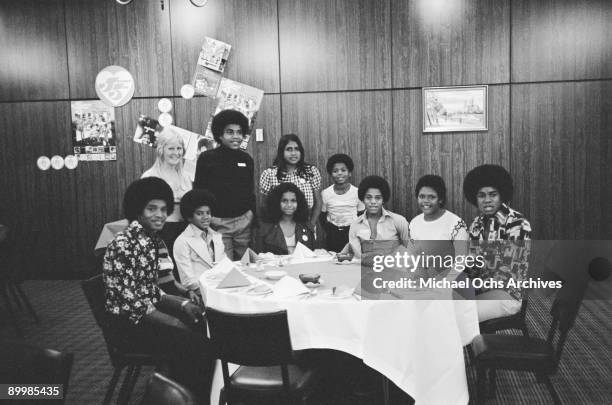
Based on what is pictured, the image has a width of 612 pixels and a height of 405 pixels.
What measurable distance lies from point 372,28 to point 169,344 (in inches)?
160

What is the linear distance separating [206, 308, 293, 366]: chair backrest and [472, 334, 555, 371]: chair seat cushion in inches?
40.8

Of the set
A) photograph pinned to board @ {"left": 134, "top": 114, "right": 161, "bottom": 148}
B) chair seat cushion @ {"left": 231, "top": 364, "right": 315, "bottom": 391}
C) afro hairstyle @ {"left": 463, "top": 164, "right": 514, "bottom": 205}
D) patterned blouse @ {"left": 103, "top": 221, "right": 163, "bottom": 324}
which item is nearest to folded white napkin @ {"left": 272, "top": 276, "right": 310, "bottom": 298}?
chair seat cushion @ {"left": 231, "top": 364, "right": 315, "bottom": 391}

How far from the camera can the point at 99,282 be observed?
2.69 metres

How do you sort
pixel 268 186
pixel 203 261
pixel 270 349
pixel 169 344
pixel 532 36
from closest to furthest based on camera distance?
1. pixel 270 349
2. pixel 169 344
3. pixel 203 261
4. pixel 268 186
5. pixel 532 36

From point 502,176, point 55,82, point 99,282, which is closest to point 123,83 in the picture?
point 55,82

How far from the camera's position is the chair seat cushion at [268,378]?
2295 mm

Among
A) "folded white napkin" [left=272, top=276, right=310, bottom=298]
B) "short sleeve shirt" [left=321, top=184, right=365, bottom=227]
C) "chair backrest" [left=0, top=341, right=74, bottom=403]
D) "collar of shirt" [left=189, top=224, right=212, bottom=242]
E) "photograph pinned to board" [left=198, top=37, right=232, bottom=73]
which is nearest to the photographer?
"chair backrest" [left=0, top=341, right=74, bottom=403]

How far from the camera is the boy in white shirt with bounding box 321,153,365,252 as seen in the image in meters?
4.79

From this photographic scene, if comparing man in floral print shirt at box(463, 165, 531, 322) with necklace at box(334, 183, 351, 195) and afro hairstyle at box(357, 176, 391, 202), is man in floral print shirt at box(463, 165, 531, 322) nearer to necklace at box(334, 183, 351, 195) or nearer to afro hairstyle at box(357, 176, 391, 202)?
afro hairstyle at box(357, 176, 391, 202)

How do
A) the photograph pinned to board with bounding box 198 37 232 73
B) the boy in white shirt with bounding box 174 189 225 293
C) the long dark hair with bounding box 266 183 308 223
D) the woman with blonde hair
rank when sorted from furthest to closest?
the photograph pinned to board with bounding box 198 37 232 73 < the woman with blonde hair < the long dark hair with bounding box 266 183 308 223 < the boy in white shirt with bounding box 174 189 225 293

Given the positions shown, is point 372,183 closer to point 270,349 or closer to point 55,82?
point 270,349

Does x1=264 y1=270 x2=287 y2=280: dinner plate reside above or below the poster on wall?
below

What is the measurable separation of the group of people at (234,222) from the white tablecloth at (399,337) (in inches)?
23.3

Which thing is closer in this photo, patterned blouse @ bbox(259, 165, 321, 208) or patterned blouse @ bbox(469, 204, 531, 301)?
patterned blouse @ bbox(469, 204, 531, 301)
